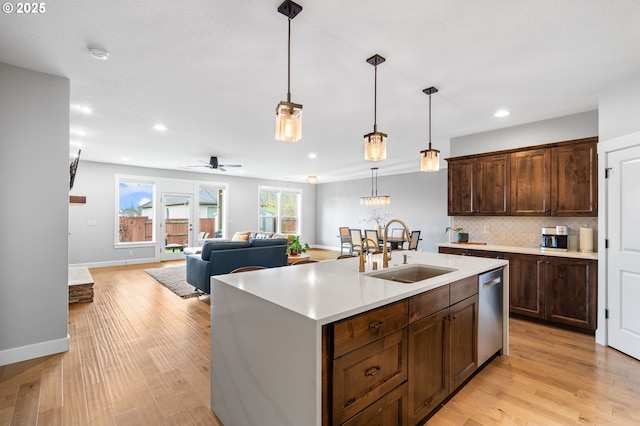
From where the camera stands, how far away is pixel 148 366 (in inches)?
104

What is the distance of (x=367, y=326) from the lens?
4.76 feet

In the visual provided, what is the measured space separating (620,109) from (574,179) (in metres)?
0.92

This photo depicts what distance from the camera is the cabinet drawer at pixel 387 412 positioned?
4.65 ft

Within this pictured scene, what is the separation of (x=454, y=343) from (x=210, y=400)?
1.78 m

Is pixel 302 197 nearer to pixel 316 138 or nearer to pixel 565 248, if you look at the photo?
pixel 316 138

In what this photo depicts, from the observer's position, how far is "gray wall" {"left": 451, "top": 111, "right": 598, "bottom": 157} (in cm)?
378

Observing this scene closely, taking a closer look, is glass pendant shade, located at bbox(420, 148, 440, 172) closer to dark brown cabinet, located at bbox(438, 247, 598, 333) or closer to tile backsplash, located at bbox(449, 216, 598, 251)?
dark brown cabinet, located at bbox(438, 247, 598, 333)

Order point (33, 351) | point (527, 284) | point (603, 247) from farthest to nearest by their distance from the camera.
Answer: point (527, 284), point (603, 247), point (33, 351)

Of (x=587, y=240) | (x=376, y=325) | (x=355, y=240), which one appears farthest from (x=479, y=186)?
(x=355, y=240)

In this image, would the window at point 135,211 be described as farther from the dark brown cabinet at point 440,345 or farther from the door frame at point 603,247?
the door frame at point 603,247

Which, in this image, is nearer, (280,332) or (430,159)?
(280,332)

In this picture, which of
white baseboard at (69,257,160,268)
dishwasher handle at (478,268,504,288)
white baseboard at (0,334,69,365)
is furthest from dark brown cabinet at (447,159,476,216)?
white baseboard at (69,257,160,268)

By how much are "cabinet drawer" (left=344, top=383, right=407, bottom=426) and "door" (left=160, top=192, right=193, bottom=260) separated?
8277 millimetres

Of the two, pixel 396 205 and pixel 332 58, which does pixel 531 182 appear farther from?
pixel 396 205
